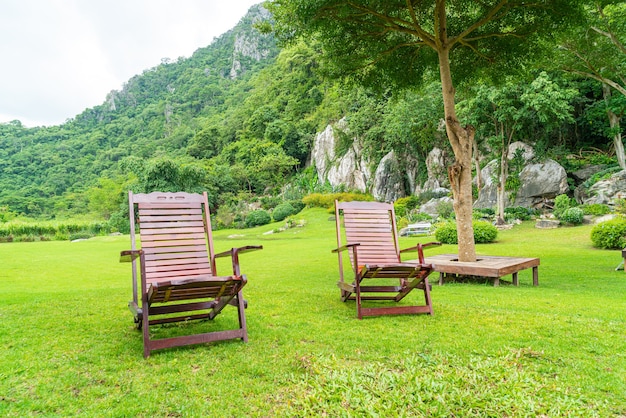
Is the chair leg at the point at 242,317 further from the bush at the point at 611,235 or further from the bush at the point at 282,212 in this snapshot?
the bush at the point at 282,212

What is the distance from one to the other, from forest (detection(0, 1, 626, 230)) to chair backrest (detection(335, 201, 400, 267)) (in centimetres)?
525

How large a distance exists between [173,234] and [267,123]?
50201 millimetres

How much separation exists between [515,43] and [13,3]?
75453mm

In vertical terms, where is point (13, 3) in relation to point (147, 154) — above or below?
above

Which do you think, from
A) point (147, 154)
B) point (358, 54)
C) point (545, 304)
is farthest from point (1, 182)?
point (545, 304)

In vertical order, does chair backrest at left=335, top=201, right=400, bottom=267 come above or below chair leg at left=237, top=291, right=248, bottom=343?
above

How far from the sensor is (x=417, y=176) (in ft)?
102

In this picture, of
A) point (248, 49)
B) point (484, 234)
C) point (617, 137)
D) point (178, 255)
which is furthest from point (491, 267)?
point (248, 49)

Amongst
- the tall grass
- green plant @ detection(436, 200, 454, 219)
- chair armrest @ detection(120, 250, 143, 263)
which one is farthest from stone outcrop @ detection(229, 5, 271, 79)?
chair armrest @ detection(120, 250, 143, 263)

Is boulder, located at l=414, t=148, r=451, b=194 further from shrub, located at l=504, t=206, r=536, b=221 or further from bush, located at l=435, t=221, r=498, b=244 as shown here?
bush, located at l=435, t=221, r=498, b=244

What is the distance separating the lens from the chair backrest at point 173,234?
13.7 ft

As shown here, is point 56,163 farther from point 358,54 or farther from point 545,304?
point 545,304

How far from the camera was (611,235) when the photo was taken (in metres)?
11.5

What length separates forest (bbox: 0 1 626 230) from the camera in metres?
13.7
